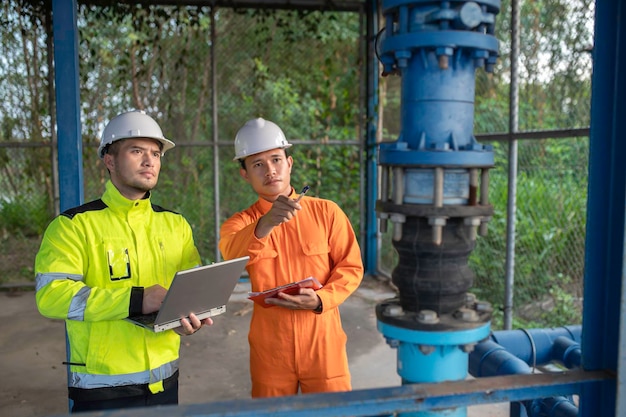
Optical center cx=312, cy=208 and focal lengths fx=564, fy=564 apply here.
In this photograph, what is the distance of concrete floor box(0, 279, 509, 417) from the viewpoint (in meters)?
4.08

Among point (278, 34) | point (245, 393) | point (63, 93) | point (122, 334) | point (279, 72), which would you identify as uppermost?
point (278, 34)

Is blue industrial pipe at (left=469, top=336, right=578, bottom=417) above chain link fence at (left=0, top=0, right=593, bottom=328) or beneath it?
beneath

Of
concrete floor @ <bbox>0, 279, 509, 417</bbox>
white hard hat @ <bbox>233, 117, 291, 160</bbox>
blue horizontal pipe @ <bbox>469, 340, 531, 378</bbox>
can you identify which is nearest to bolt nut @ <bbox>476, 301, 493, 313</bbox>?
blue horizontal pipe @ <bbox>469, 340, 531, 378</bbox>

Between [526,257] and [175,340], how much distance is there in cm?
Result: 480

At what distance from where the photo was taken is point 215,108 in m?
7.06

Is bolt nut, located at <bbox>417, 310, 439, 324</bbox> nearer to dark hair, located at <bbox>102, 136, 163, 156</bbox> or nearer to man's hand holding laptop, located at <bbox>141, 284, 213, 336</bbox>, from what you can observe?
man's hand holding laptop, located at <bbox>141, 284, 213, 336</bbox>

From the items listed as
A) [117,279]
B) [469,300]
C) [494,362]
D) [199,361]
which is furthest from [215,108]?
[469,300]

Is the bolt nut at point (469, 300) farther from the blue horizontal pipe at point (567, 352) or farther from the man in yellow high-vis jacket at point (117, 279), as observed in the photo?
the blue horizontal pipe at point (567, 352)

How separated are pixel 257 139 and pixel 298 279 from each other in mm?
674

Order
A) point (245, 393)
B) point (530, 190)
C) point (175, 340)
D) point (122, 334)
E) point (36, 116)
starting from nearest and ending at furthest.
→ point (122, 334) → point (175, 340) → point (245, 393) → point (530, 190) → point (36, 116)

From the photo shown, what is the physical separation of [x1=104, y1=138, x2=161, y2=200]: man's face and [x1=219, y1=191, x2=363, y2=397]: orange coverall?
463 mm

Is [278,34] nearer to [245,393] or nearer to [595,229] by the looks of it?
[245,393]

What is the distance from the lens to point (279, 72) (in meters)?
8.08

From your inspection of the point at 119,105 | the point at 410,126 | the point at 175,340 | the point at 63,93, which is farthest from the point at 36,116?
the point at 410,126
